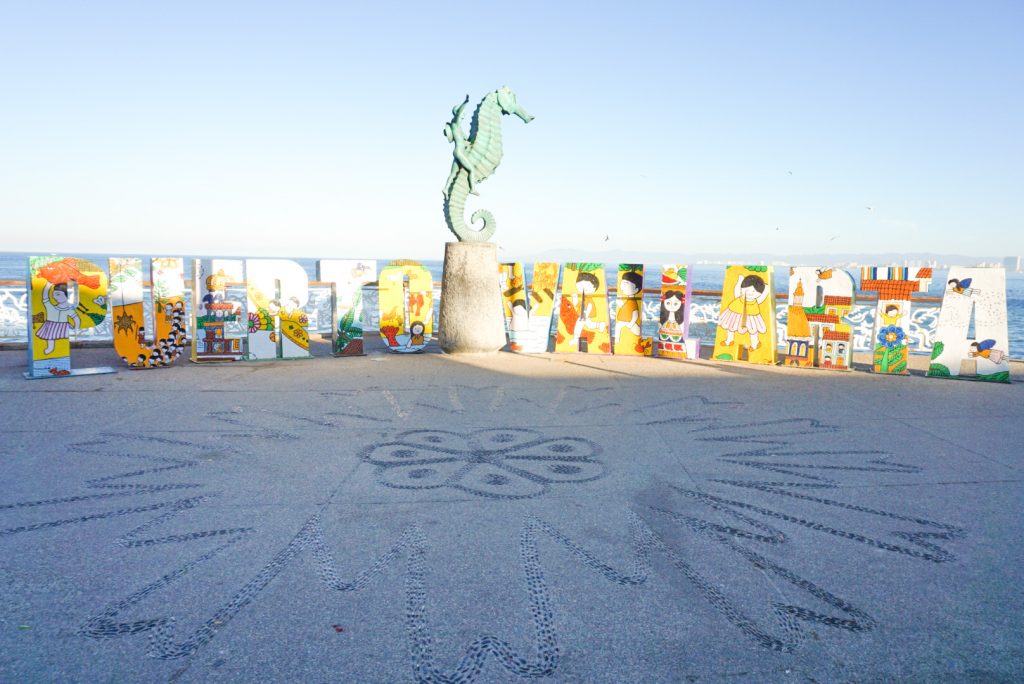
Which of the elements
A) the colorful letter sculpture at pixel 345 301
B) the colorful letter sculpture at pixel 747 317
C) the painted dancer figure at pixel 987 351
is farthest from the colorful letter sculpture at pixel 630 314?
the painted dancer figure at pixel 987 351

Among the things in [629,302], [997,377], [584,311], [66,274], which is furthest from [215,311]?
[997,377]

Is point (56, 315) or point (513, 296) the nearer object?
point (56, 315)

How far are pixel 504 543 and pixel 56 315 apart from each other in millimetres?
7614

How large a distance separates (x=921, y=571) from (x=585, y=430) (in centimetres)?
311

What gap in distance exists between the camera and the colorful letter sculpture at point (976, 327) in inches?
348

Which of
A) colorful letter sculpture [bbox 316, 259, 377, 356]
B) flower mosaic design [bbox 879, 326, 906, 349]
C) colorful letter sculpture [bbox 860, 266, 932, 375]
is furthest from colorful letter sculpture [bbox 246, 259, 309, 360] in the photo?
flower mosaic design [bbox 879, 326, 906, 349]

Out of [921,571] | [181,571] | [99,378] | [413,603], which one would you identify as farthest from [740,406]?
[99,378]

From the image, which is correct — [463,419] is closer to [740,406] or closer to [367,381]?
[367,381]

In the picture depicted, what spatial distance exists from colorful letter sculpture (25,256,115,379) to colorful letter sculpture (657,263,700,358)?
8.49 m

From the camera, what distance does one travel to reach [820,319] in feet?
32.7

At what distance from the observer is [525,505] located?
407cm

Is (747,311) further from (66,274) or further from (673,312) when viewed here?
(66,274)

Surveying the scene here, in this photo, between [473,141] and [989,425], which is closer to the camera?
[989,425]

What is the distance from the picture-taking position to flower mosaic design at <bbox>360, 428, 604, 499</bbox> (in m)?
4.45
